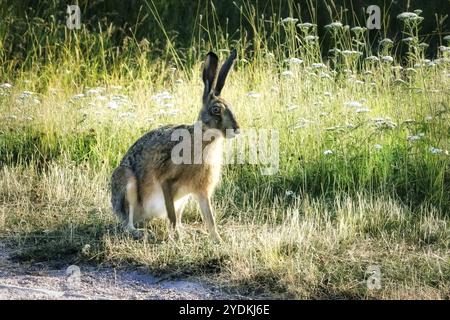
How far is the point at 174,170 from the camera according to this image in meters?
7.96

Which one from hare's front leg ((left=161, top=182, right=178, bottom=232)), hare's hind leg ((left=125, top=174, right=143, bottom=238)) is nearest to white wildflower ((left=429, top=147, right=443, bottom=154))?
hare's front leg ((left=161, top=182, right=178, bottom=232))

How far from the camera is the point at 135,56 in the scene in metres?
13.6

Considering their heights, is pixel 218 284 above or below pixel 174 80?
below

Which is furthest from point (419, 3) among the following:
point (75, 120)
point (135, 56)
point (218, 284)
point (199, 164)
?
point (218, 284)

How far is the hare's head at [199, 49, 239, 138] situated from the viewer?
7617 millimetres

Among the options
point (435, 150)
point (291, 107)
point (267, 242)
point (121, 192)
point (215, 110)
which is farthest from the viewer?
point (291, 107)

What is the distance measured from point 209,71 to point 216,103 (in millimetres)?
351

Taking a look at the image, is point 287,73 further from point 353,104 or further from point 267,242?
point 267,242

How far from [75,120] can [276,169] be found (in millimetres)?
2576

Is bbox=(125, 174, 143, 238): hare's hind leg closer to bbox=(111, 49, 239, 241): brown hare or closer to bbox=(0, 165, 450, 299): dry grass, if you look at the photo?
bbox=(111, 49, 239, 241): brown hare

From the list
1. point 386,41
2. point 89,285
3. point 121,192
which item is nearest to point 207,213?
point 121,192

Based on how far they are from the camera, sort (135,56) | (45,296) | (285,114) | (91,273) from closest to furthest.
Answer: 1. (45,296)
2. (91,273)
3. (285,114)
4. (135,56)

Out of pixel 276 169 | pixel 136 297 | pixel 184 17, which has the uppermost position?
pixel 184 17

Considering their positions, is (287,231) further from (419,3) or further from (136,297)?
(419,3)
